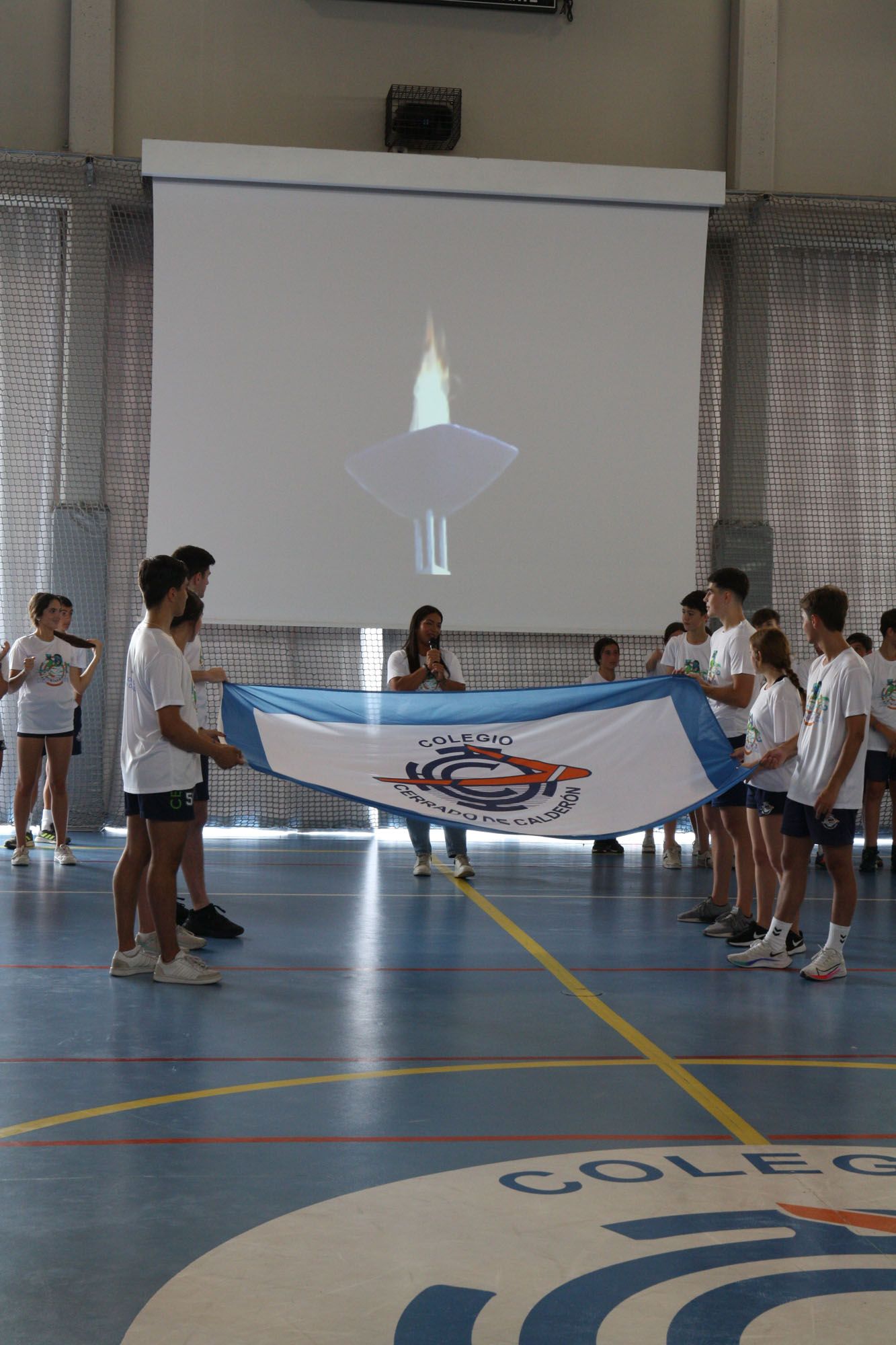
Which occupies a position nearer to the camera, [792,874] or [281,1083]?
[281,1083]

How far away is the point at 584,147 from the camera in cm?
1090

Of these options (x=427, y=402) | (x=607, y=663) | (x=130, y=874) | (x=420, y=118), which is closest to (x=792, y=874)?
(x=130, y=874)

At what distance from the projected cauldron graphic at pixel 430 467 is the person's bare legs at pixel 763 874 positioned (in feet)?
15.5

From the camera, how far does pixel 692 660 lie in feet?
A: 26.0

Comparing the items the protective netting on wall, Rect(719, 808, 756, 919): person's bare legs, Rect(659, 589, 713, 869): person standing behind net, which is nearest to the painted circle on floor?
Rect(719, 808, 756, 919): person's bare legs

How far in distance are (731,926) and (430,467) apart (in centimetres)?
530

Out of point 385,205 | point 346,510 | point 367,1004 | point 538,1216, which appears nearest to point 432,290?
point 385,205

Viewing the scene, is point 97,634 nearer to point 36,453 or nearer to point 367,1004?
point 36,453

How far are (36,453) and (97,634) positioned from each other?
5.35 feet

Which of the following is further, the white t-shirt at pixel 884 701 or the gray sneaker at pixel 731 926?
the white t-shirt at pixel 884 701

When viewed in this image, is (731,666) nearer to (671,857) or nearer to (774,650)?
(774,650)

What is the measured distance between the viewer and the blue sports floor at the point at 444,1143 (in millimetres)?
2484

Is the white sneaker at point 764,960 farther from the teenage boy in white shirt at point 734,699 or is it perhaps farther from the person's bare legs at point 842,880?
the teenage boy in white shirt at point 734,699

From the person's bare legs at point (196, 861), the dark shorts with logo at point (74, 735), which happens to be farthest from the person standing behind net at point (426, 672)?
the dark shorts with logo at point (74, 735)
